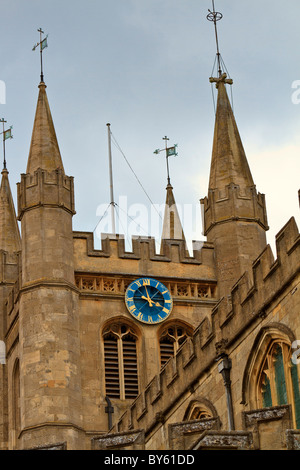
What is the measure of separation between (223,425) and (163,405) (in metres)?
3.96

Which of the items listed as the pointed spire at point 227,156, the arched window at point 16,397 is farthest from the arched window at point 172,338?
the pointed spire at point 227,156

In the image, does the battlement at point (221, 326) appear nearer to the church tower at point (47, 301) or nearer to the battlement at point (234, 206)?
the church tower at point (47, 301)

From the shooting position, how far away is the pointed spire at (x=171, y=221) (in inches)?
2322

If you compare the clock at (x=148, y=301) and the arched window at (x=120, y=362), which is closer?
the arched window at (x=120, y=362)

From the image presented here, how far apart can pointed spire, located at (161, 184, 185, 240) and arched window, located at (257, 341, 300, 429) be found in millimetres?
24664

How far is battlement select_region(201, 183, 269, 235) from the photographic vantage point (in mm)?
50438

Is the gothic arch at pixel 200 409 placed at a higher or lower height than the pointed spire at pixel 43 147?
lower

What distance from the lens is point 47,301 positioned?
47281mm

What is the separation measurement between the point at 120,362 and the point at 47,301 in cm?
300

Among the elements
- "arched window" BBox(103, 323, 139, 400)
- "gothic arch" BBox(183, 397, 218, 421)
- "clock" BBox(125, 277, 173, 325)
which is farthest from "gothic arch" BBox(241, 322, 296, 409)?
"clock" BBox(125, 277, 173, 325)

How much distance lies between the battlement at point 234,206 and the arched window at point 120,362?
4.58m

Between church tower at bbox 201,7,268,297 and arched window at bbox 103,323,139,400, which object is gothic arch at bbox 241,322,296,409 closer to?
arched window at bbox 103,323,139,400
